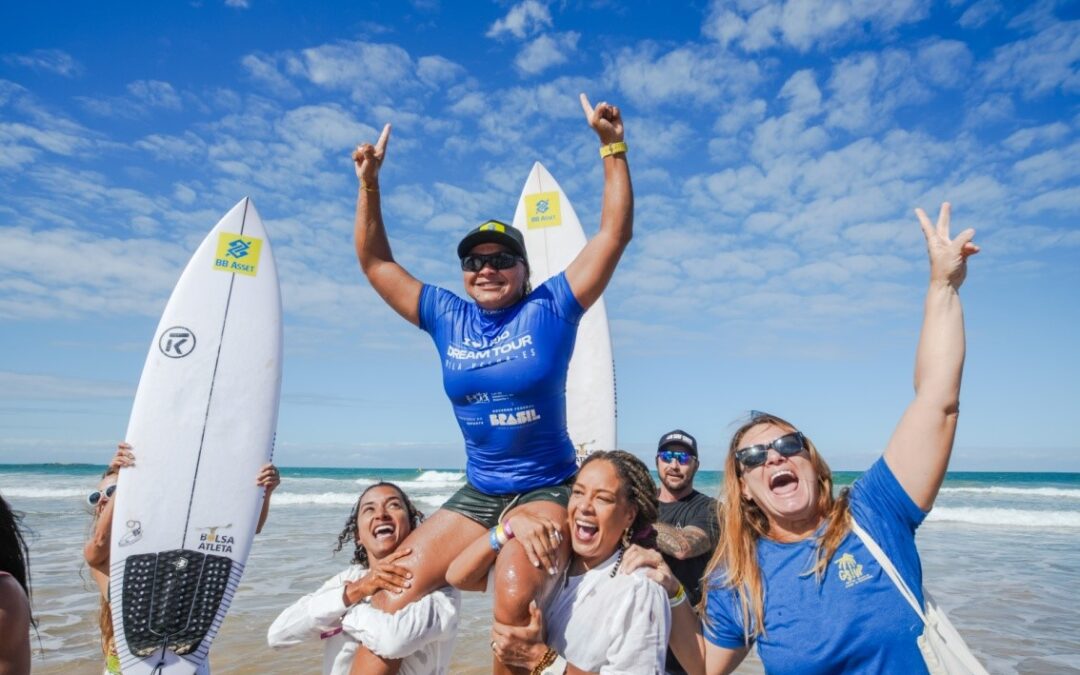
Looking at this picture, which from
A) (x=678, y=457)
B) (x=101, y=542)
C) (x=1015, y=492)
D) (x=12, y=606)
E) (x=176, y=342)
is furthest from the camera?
(x=1015, y=492)

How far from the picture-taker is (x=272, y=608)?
21.6 ft

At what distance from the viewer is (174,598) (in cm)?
389

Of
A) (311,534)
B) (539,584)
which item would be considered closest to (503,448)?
(539,584)

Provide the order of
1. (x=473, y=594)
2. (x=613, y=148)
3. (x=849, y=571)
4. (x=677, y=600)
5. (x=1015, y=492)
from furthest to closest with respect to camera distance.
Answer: (x=1015, y=492) < (x=473, y=594) < (x=613, y=148) < (x=677, y=600) < (x=849, y=571)

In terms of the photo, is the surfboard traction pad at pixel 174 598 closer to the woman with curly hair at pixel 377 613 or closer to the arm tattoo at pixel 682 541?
the woman with curly hair at pixel 377 613

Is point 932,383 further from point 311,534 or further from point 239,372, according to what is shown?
point 311,534

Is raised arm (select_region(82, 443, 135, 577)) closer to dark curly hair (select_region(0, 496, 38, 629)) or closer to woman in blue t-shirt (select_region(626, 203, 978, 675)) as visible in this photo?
dark curly hair (select_region(0, 496, 38, 629))

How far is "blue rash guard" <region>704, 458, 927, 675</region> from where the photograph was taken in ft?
6.36

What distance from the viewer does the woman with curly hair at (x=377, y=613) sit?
2.46m

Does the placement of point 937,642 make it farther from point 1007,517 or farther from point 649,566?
point 1007,517

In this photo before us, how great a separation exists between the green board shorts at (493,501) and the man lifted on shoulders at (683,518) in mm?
969

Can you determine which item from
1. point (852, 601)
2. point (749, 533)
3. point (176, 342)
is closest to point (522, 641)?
point (749, 533)

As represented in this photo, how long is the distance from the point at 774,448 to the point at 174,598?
3525 mm

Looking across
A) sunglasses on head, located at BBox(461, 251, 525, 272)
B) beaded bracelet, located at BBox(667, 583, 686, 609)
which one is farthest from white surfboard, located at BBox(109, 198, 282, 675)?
→ beaded bracelet, located at BBox(667, 583, 686, 609)
